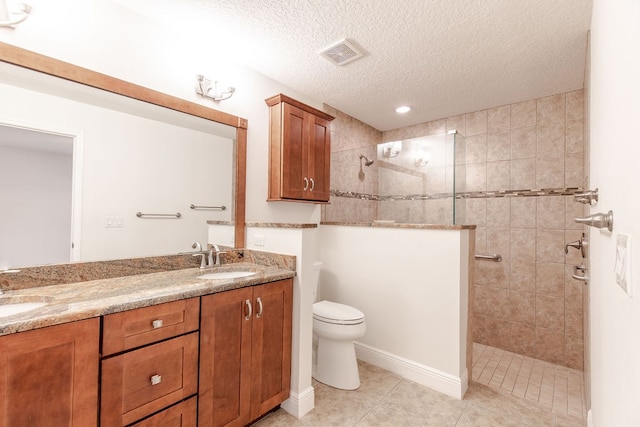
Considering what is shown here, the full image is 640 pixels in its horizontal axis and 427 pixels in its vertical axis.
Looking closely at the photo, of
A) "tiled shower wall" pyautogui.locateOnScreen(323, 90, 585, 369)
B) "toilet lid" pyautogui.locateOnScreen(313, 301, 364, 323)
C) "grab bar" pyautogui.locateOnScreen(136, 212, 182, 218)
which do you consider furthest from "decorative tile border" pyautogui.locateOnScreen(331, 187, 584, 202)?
"grab bar" pyautogui.locateOnScreen(136, 212, 182, 218)

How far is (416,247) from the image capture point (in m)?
2.27

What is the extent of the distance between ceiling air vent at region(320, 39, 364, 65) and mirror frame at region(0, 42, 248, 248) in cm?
82

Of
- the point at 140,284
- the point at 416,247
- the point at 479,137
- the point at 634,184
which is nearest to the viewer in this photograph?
the point at 634,184

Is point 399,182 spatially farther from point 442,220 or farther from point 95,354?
point 95,354

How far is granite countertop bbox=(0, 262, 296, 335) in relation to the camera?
999mm

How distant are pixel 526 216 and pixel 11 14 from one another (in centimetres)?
386

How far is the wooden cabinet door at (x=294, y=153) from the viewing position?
8.02 feet

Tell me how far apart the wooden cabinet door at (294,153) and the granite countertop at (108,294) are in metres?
0.92

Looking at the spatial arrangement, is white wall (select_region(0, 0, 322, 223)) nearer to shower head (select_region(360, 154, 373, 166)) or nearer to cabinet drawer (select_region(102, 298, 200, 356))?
cabinet drawer (select_region(102, 298, 200, 356))

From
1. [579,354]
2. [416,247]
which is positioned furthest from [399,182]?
[579,354]

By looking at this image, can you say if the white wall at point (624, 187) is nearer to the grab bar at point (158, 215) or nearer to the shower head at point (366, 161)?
the grab bar at point (158, 215)

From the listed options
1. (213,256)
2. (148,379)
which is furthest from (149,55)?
(148,379)

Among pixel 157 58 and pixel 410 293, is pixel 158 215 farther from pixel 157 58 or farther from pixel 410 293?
pixel 410 293

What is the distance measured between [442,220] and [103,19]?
272 centimetres
